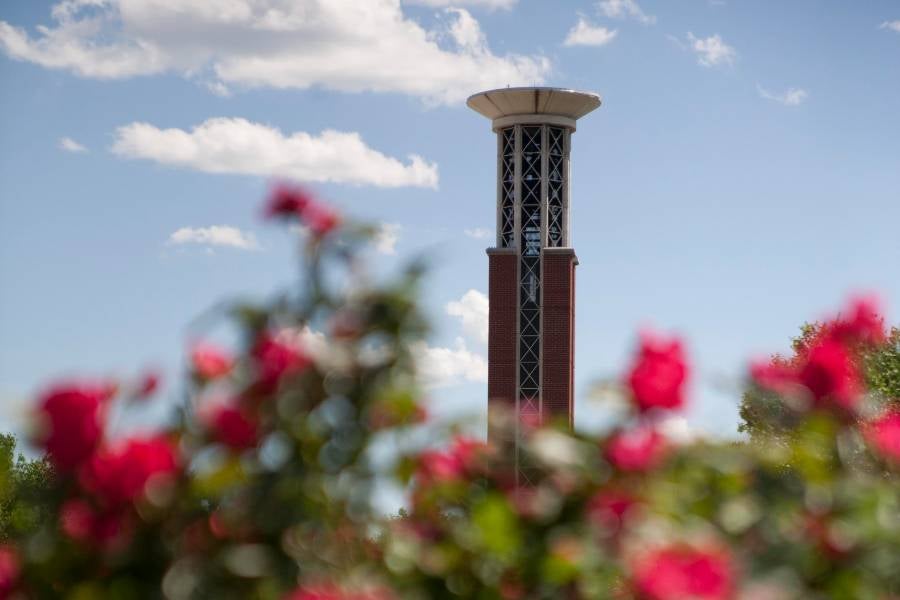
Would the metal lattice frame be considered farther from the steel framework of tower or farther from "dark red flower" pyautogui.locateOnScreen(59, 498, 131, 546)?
"dark red flower" pyautogui.locateOnScreen(59, 498, 131, 546)

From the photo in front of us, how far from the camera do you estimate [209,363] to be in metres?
2.58

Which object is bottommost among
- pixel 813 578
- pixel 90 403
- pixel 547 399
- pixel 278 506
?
pixel 547 399

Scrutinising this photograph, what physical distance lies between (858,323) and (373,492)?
1400mm

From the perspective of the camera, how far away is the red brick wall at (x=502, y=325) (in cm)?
3769

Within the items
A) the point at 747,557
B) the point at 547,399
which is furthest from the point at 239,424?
the point at 547,399

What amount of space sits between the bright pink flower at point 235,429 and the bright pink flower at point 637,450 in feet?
2.35

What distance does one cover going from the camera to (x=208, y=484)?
2.35m

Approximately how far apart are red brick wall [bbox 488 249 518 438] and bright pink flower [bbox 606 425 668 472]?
3516 cm

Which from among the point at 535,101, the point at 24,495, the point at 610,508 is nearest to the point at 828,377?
the point at 610,508

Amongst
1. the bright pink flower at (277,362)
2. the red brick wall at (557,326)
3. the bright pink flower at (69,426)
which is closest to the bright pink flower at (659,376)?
the bright pink flower at (277,362)

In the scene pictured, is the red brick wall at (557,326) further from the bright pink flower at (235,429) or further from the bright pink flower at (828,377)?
the bright pink flower at (235,429)

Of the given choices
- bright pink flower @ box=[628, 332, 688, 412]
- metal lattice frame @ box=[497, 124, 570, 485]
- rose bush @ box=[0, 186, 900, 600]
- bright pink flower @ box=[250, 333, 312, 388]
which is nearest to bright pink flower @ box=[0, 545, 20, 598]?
A: rose bush @ box=[0, 186, 900, 600]

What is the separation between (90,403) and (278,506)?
399mm

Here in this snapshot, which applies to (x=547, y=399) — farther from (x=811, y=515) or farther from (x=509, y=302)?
(x=811, y=515)
